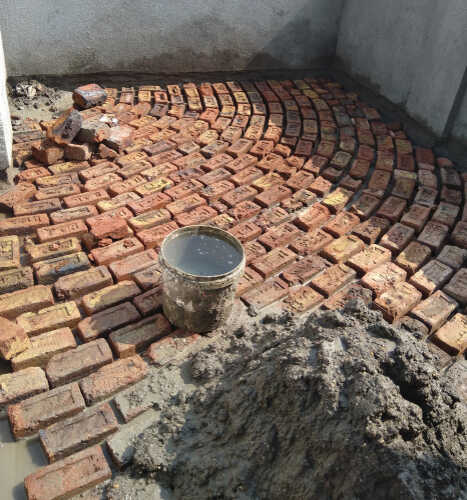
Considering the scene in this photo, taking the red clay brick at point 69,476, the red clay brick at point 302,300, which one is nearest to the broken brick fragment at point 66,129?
the red clay brick at point 302,300

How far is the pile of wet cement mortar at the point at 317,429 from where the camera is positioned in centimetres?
232

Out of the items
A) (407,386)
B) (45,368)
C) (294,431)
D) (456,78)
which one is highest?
(456,78)

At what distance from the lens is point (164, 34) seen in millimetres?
6473

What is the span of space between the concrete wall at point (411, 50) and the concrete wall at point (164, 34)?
0.47 m

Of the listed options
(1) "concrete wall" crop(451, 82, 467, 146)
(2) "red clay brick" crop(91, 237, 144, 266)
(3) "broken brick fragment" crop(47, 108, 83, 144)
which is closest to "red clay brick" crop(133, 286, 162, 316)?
(2) "red clay brick" crop(91, 237, 144, 266)

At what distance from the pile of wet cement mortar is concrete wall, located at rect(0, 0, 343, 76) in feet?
16.0

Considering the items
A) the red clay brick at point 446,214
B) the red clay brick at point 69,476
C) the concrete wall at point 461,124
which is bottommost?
the red clay brick at point 69,476

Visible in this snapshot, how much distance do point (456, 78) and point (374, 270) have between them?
9.23ft

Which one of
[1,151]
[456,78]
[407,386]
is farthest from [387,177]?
[1,151]

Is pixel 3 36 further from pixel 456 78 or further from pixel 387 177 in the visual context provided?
pixel 456 78

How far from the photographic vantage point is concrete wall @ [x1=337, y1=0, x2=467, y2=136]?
546 cm

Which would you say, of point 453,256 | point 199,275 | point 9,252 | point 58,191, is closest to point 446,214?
point 453,256

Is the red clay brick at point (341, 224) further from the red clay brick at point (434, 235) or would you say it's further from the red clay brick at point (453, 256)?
the red clay brick at point (453, 256)

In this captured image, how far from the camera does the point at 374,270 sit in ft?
13.3
